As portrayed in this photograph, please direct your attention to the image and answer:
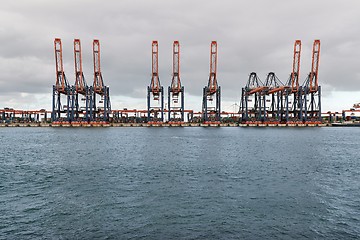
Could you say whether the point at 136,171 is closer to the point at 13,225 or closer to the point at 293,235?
the point at 13,225

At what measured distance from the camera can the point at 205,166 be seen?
26.6m

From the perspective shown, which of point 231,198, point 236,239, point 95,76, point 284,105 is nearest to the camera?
point 236,239

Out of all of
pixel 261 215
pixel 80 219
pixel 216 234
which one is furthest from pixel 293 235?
pixel 80 219

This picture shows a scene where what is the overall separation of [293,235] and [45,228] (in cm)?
1008

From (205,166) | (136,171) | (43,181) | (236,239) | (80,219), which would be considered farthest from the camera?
(205,166)

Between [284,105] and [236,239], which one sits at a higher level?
[284,105]

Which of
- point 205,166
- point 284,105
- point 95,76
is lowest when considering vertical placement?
point 205,166

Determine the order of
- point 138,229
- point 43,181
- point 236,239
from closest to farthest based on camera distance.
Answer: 1. point 236,239
2. point 138,229
3. point 43,181

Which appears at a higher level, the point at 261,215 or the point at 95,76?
the point at 95,76

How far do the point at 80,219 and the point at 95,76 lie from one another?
111 metres

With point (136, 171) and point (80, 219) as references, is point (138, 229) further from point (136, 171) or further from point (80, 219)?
point (136, 171)

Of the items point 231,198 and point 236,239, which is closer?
point 236,239

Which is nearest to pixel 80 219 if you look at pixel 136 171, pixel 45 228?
pixel 45 228

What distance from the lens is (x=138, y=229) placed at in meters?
11.5
